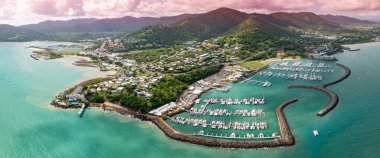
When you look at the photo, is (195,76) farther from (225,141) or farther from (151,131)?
(225,141)

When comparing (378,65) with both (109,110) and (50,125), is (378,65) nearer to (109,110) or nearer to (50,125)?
(109,110)

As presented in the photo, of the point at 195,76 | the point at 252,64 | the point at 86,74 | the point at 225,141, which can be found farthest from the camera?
the point at 252,64

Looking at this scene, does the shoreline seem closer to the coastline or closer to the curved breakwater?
the curved breakwater

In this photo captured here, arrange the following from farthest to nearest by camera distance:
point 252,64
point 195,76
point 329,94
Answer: point 252,64 → point 195,76 → point 329,94

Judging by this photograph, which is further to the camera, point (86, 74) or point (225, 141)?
point (86, 74)

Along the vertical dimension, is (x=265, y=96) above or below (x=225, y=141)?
above

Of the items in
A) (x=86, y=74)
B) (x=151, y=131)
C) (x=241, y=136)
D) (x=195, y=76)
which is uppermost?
(x=195, y=76)

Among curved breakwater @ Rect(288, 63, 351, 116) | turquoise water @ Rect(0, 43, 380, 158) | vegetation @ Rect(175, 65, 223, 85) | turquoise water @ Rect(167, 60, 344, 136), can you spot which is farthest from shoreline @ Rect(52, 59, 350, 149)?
vegetation @ Rect(175, 65, 223, 85)

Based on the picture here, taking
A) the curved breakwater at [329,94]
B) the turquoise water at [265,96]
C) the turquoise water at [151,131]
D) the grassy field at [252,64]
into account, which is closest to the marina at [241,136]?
→ the turquoise water at [265,96]

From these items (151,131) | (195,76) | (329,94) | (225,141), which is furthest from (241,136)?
(195,76)
